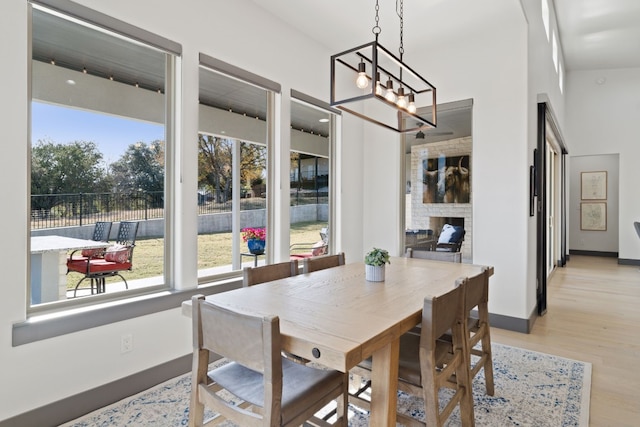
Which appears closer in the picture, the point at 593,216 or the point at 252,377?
the point at 252,377

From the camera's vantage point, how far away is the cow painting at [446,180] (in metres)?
4.21

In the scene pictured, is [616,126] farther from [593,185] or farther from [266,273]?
[266,273]

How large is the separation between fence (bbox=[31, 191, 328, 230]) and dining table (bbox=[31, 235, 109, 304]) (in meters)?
0.10

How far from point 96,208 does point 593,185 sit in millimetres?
10512

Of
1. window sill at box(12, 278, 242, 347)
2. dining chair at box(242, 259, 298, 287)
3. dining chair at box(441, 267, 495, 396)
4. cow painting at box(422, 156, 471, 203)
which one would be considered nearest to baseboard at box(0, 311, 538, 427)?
window sill at box(12, 278, 242, 347)

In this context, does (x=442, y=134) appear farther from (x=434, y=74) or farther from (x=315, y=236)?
(x=315, y=236)

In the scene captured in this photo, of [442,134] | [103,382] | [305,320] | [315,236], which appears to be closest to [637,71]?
[442,134]

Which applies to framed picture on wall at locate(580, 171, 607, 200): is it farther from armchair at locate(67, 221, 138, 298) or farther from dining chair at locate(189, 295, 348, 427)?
armchair at locate(67, 221, 138, 298)

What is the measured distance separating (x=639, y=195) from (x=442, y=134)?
20.4 feet

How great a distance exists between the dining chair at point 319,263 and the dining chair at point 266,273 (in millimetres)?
124

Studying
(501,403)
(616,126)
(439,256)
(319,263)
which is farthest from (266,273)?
(616,126)

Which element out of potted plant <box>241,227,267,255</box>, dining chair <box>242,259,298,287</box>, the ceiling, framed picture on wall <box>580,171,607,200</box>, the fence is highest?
the ceiling

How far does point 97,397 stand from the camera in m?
2.16

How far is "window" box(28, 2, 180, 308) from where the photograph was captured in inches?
82.7
